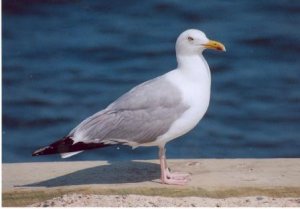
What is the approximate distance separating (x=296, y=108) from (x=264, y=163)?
8.19 feet

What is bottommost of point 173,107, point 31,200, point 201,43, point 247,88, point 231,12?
point 31,200

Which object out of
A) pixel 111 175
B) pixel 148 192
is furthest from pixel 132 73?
pixel 148 192

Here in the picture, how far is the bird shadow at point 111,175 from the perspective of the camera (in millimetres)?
4304

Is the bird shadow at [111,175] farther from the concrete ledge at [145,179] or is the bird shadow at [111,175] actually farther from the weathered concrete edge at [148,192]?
the weathered concrete edge at [148,192]

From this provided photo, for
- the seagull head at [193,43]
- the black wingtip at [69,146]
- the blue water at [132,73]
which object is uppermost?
the blue water at [132,73]

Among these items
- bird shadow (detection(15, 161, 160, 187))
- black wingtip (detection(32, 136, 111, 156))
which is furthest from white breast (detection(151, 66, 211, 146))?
black wingtip (detection(32, 136, 111, 156))

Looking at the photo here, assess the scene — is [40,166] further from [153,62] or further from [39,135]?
[153,62]

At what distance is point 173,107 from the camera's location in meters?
4.24

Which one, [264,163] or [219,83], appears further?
[219,83]

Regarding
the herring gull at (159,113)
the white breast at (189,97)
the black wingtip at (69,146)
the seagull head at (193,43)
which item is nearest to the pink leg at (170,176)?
the herring gull at (159,113)

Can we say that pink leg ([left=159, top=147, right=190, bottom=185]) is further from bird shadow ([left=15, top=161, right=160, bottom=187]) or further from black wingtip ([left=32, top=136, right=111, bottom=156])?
black wingtip ([left=32, top=136, right=111, bottom=156])

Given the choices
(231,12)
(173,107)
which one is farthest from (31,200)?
(231,12)

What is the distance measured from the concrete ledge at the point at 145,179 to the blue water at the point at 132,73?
1895mm

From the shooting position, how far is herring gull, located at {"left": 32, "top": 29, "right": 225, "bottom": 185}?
4242 mm
